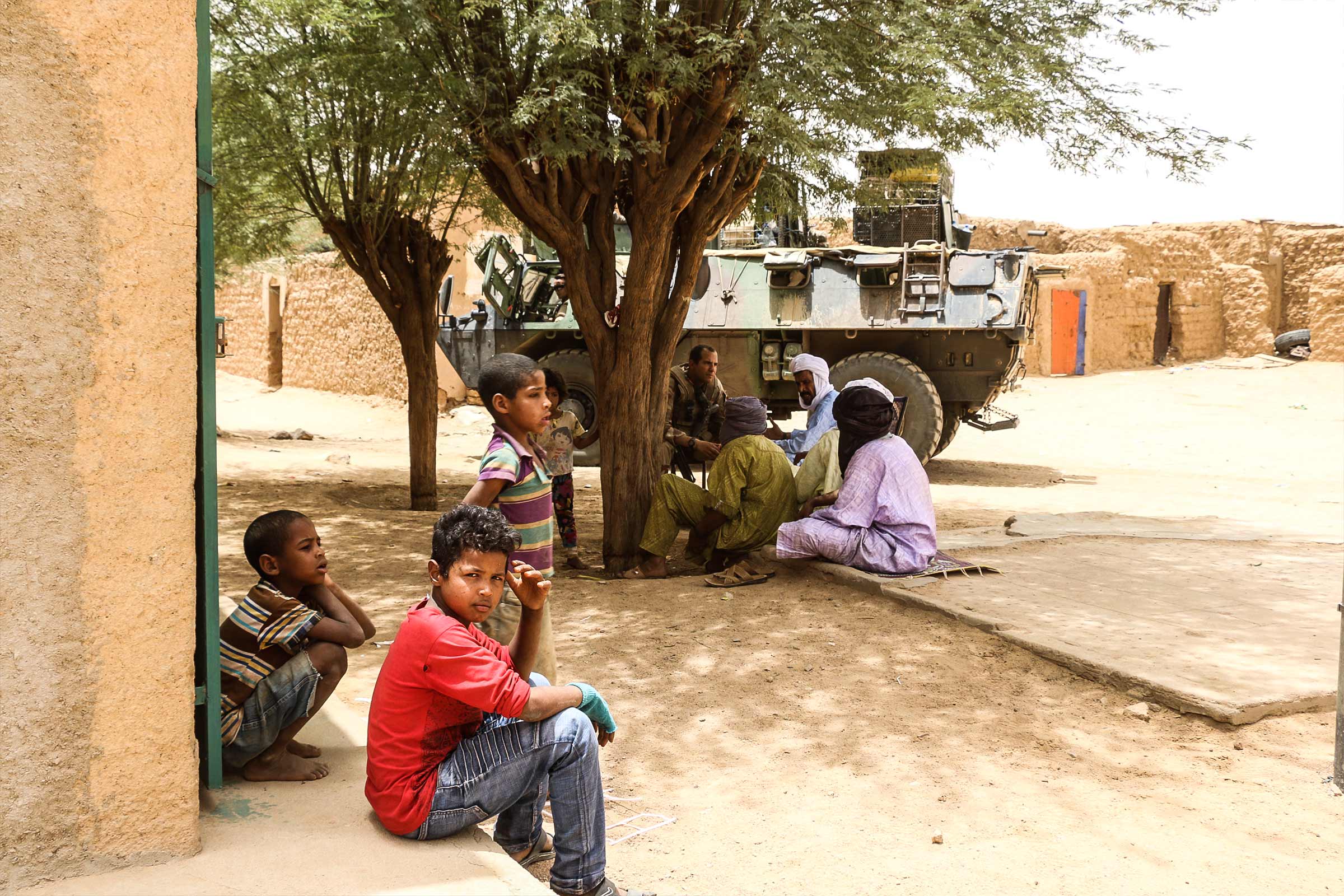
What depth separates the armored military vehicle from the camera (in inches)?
464

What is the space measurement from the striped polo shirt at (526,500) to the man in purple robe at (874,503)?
7.94 feet

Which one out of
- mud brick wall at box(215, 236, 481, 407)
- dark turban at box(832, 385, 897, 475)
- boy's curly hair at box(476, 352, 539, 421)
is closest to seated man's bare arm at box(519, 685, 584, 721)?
boy's curly hair at box(476, 352, 539, 421)

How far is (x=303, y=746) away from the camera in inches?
113

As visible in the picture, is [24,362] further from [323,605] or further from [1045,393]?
[1045,393]

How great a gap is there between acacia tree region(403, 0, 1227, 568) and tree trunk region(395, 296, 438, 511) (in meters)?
2.73

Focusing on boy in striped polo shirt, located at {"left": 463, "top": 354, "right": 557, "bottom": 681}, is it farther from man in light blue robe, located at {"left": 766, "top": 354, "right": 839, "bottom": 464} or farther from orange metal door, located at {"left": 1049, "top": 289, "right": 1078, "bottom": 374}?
orange metal door, located at {"left": 1049, "top": 289, "right": 1078, "bottom": 374}

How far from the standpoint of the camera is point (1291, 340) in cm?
2248

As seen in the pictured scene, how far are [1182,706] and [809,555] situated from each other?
91.7 inches

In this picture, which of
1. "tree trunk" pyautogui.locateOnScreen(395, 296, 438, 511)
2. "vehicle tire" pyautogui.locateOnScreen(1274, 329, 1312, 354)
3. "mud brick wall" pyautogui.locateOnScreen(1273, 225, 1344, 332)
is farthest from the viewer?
"mud brick wall" pyautogui.locateOnScreen(1273, 225, 1344, 332)

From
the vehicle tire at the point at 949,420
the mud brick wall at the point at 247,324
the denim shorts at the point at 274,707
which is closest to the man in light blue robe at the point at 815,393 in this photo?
the denim shorts at the point at 274,707

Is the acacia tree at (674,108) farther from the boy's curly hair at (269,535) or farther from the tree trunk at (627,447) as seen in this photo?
the boy's curly hair at (269,535)

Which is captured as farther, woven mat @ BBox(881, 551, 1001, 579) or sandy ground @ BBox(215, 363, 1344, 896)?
woven mat @ BBox(881, 551, 1001, 579)

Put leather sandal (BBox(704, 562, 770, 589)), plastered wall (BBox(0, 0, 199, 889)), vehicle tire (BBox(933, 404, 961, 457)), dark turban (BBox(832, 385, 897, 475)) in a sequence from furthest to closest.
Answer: vehicle tire (BBox(933, 404, 961, 457)), leather sandal (BBox(704, 562, 770, 589)), dark turban (BBox(832, 385, 897, 475)), plastered wall (BBox(0, 0, 199, 889))

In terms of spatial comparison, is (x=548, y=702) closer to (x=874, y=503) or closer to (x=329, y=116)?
(x=874, y=503)
